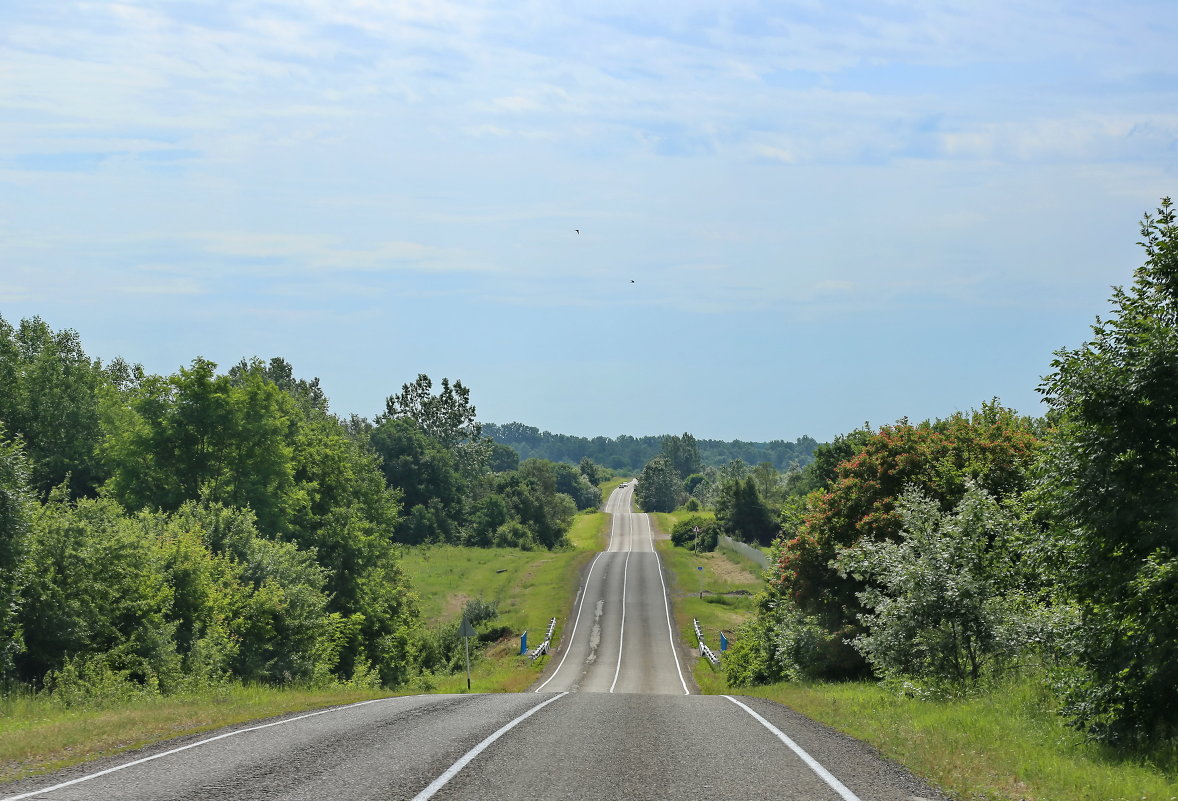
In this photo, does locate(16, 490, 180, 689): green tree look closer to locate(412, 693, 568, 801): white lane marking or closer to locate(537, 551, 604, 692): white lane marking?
locate(412, 693, 568, 801): white lane marking

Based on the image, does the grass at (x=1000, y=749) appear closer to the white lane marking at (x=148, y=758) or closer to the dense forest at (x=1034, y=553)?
the dense forest at (x=1034, y=553)

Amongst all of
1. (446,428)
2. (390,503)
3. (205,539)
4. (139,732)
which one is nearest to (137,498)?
A: (205,539)

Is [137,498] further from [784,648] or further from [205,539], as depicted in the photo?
[784,648]

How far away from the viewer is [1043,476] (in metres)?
13.8

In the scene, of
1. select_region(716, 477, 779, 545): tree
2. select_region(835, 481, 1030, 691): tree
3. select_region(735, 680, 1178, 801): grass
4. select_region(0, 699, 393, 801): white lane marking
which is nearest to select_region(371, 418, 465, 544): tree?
select_region(716, 477, 779, 545): tree

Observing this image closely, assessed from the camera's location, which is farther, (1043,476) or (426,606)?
(426,606)

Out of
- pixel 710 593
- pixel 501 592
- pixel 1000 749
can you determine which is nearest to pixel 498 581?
pixel 501 592

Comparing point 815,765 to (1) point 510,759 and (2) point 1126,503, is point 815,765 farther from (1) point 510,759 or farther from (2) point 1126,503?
(2) point 1126,503

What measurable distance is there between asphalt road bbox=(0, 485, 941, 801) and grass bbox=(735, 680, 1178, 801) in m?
0.62

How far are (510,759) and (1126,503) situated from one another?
28.2 feet

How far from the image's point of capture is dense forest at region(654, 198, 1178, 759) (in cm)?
1220

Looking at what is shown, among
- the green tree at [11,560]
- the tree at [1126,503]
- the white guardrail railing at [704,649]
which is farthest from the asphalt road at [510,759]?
the white guardrail railing at [704,649]

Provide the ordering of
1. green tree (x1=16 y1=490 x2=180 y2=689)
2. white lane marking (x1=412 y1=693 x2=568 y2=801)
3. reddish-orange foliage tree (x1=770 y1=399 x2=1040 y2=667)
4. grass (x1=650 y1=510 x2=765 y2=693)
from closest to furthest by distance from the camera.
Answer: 1. white lane marking (x1=412 y1=693 x2=568 y2=801)
2. green tree (x1=16 y1=490 x2=180 y2=689)
3. reddish-orange foliage tree (x1=770 y1=399 x2=1040 y2=667)
4. grass (x1=650 y1=510 x2=765 y2=693)

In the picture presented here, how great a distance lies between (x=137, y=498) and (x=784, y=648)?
35655 mm
